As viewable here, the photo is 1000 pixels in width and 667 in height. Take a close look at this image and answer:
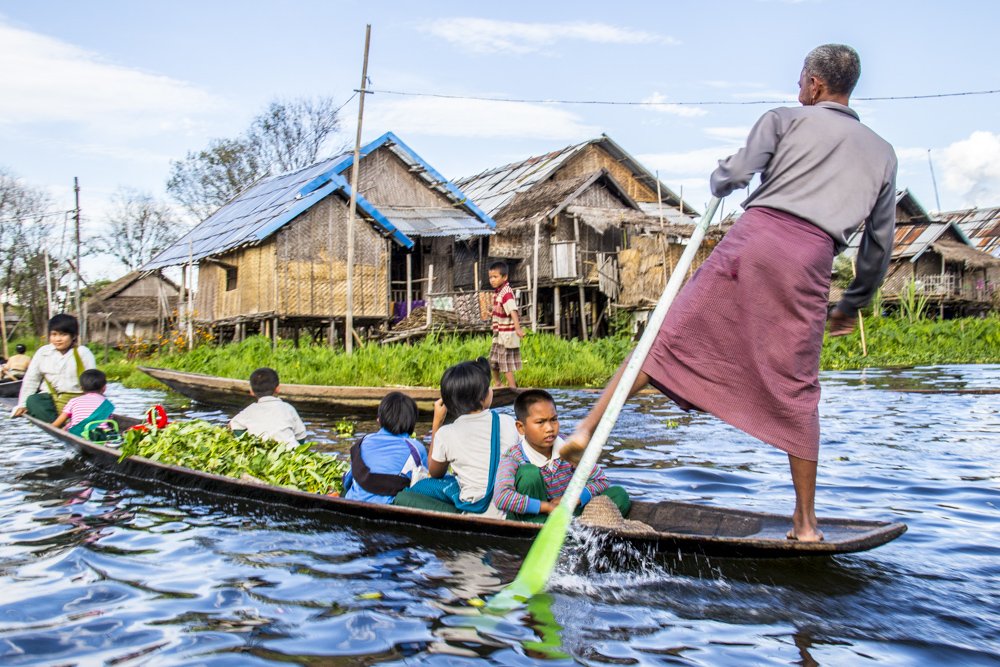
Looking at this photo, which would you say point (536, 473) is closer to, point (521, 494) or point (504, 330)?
point (521, 494)

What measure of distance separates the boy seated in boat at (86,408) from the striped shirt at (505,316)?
162 inches

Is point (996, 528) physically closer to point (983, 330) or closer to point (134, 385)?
point (134, 385)

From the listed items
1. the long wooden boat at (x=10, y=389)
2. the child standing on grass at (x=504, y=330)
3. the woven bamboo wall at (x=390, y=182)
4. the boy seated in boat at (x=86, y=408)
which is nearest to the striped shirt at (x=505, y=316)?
the child standing on grass at (x=504, y=330)

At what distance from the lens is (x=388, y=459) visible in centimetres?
432

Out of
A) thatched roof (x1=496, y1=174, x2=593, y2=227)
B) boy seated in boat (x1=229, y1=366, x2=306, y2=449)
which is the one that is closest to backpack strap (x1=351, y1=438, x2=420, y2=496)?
boy seated in boat (x1=229, y1=366, x2=306, y2=449)

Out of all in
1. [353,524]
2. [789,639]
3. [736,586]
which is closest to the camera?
[789,639]

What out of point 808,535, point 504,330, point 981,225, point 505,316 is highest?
point 981,225

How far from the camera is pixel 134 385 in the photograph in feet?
52.7

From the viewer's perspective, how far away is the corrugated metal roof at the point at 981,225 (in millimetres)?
30172

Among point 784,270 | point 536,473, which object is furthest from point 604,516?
point 784,270

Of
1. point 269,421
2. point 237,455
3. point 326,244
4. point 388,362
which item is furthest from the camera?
point 326,244

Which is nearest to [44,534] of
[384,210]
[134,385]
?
[134,385]

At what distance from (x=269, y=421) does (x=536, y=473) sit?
99.8 inches

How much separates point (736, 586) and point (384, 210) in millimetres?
16167
